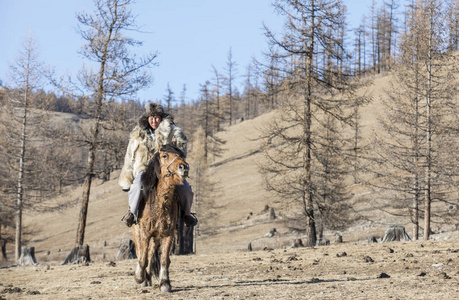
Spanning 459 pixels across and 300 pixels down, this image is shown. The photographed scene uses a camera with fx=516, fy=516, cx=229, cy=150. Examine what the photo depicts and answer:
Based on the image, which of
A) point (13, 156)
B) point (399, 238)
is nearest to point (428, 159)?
point (399, 238)

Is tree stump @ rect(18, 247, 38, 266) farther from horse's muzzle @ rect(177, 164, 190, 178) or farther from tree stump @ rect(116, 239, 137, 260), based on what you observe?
horse's muzzle @ rect(177, 164, 190, 178)

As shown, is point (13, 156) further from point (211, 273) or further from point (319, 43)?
point (211, 273)

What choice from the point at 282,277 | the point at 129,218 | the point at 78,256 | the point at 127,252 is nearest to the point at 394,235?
the point at 127,252

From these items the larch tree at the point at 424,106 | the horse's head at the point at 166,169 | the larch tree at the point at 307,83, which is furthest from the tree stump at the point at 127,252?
the larch tree at the point at 424,106

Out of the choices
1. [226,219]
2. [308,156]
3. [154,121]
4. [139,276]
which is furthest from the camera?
[226,219]

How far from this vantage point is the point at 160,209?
312 inches

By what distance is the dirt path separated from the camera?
25.2 feet

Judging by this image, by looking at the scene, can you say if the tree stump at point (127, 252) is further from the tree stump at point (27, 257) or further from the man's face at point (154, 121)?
the man's face at point (154, 121)

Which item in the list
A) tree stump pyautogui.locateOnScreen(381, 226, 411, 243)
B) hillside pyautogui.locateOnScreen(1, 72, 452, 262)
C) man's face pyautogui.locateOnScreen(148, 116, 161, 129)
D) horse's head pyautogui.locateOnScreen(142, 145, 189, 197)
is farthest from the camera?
hillside pyautogui.locateOnScreen(1, 72, 452, 262)

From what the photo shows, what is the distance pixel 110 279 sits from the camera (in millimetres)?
10531

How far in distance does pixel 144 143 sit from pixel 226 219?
160 ft

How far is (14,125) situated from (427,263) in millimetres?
26934

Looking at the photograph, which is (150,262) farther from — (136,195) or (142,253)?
(136,195)

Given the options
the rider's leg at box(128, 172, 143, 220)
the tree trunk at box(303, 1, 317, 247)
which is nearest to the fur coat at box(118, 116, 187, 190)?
the rider's leg at box(128, 172, 143, 220)
